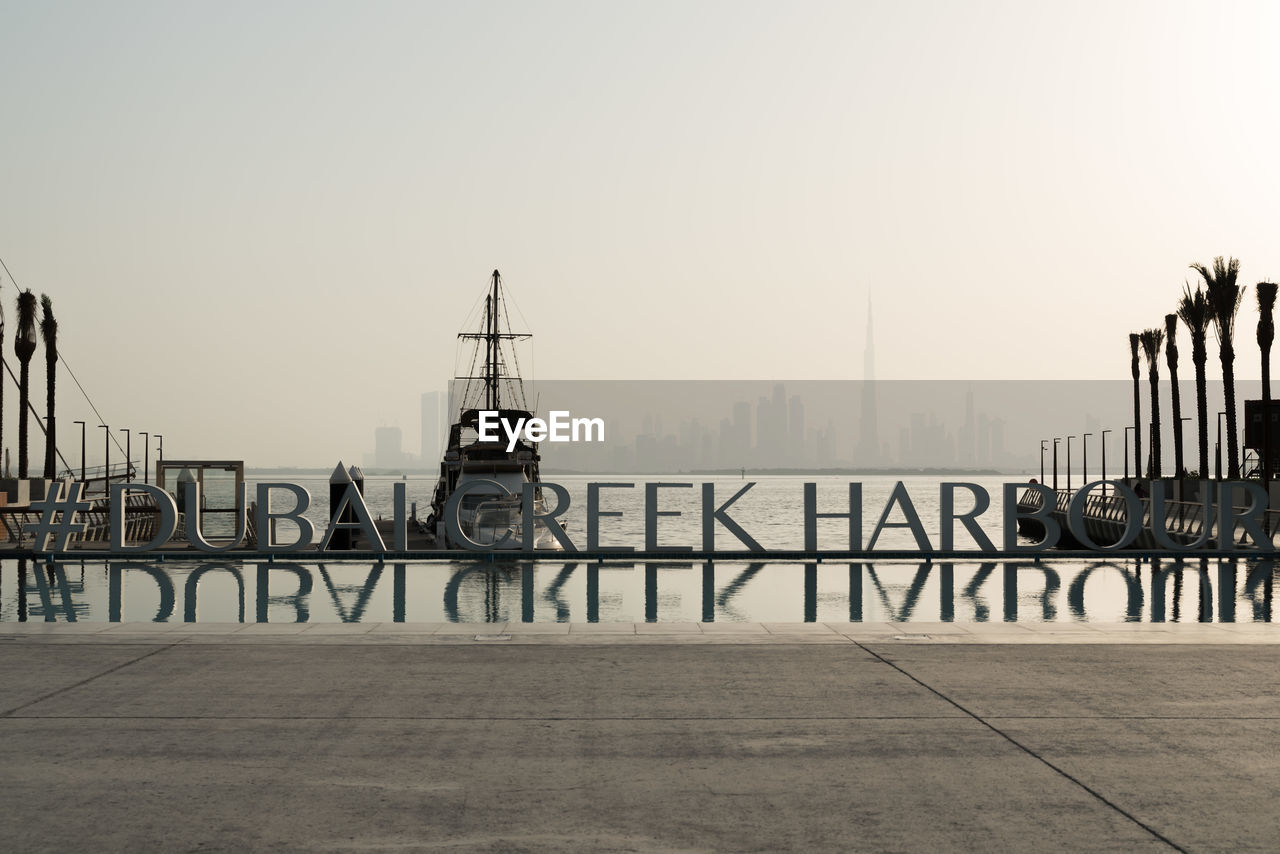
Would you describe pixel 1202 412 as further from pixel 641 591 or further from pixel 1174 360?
pixel 641 591

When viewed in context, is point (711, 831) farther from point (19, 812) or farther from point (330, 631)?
point (330, 631)

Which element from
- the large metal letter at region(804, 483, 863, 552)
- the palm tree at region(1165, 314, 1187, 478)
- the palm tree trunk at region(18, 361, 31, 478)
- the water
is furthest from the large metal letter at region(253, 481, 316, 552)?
the palm tree at region(1165, 314, 1187, 478)

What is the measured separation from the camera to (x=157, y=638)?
45.5 ft

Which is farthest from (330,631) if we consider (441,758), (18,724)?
(441,758)

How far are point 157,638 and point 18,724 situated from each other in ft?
15.4

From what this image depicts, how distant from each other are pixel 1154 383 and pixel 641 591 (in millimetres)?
71903

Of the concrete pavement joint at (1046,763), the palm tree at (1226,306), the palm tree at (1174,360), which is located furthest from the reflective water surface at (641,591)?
the palm tree at (1174,360)

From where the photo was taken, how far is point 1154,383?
8375 centimetres

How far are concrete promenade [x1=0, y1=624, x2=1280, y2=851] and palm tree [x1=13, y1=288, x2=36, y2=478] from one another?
53653mm

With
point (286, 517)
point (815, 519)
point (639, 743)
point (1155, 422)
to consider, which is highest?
point (1155, 422)

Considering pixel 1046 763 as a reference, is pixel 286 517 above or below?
above

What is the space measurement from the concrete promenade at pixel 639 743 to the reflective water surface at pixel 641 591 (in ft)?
12.3

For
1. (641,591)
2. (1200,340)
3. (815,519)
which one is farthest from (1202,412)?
(641,591)

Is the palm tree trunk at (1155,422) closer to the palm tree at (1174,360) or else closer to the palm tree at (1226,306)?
the palm tree at (1174,360)
